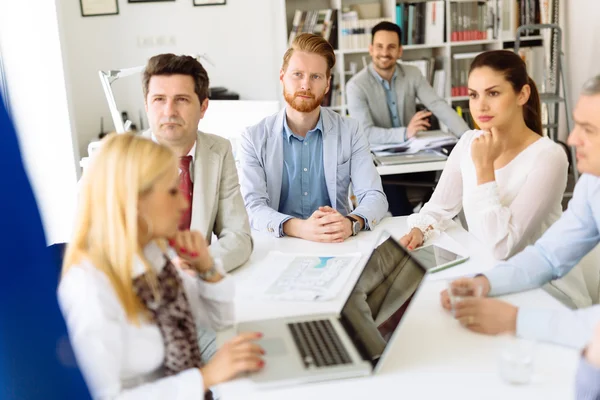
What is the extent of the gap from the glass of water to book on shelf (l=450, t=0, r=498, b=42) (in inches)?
163

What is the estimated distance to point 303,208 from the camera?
246 centimetres

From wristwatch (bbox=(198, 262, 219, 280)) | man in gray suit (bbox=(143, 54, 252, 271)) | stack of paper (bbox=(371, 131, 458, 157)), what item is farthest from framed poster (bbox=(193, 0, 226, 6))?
wristwatch (bbox=(198, 262, 219, 280))

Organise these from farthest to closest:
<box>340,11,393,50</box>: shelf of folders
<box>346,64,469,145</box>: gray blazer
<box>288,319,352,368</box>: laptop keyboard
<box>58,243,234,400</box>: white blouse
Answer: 1. <box>340,11,393,50</box>: shelf of folders
2. <box>346,64,469,145</box>: gray blazer
3. <box>288,319,352,368</box>: laptop keyboard
4. <box>58,243,234,400</box>: white blouse

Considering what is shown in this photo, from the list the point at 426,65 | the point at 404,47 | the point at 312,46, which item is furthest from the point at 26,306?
the point at 426,65

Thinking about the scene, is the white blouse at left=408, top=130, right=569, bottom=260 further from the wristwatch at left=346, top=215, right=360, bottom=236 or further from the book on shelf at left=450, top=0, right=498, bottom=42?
the book on shelf at left=450, top=0, right=498, bottom=42

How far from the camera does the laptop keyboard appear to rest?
3.76ft

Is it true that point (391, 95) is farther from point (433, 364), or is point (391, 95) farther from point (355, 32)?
point (433, 364)

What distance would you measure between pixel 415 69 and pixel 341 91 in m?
0.91

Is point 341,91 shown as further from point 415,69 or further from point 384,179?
point 384,179

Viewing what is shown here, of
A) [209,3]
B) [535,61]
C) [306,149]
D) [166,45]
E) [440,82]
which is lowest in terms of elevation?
[306,149]

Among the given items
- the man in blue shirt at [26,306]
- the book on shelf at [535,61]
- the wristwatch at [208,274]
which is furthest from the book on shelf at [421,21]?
the man in blue shirt at [26,306]

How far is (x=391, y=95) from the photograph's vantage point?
400cm

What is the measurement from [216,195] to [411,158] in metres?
1.39

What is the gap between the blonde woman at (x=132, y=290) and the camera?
104 cm
